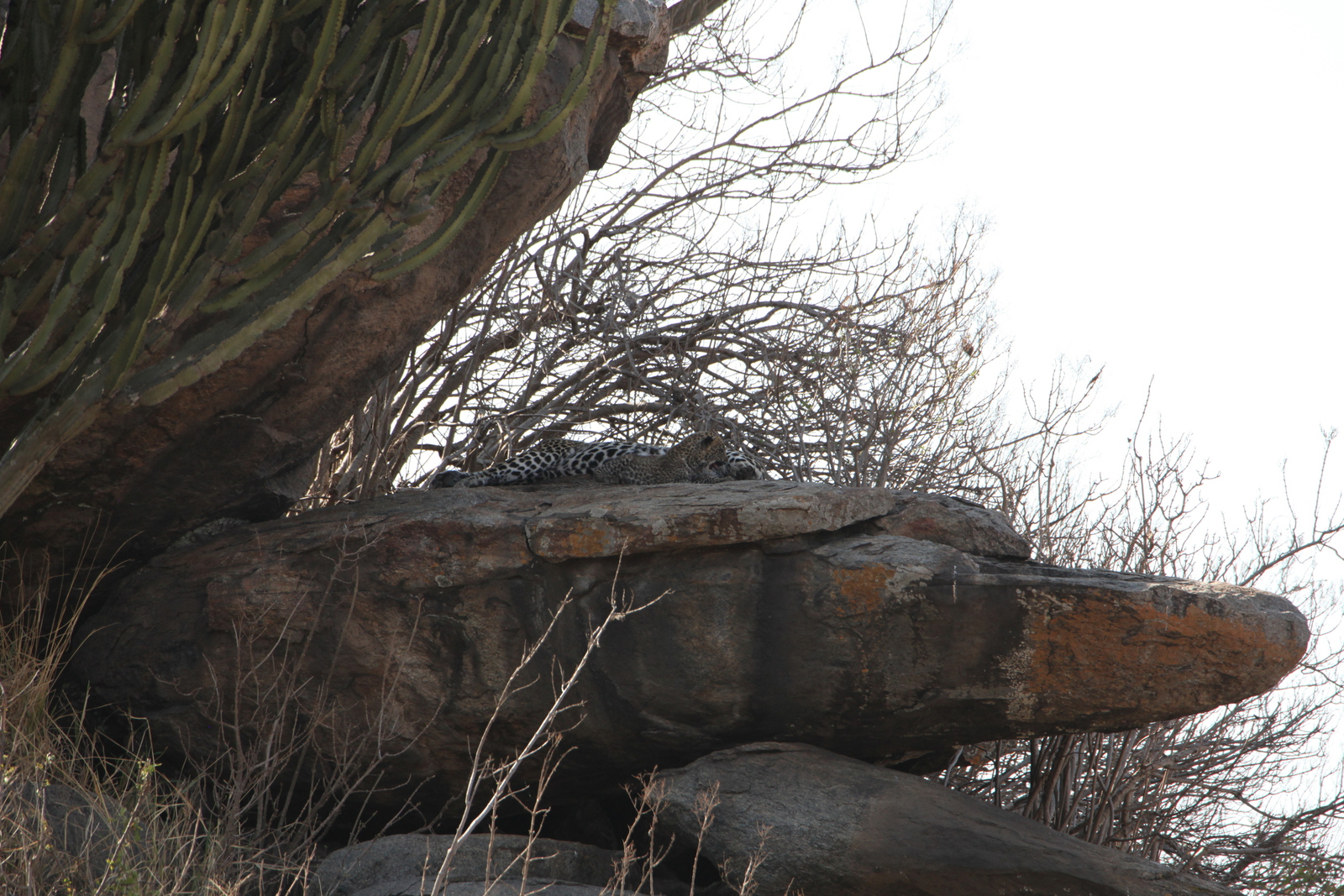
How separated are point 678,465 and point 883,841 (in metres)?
3.09

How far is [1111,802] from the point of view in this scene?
6484mm

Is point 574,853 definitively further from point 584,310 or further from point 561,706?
point 584,310

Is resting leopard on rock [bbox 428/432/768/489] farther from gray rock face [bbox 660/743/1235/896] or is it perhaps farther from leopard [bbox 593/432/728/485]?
gray rock face [bbox 660/743/1235/896]

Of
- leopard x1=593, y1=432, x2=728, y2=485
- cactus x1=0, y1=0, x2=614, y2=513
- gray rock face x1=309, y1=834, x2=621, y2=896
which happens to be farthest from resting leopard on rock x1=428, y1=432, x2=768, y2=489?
cactus x1=0, y1=0, x2=614, y2=513

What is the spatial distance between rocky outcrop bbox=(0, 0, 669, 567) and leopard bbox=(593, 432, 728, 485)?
1858 mm

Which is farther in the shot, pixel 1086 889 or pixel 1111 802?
pixel 1111 802

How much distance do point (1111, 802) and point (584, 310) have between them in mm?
5281

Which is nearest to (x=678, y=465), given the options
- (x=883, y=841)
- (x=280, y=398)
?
(x=280, y=398)

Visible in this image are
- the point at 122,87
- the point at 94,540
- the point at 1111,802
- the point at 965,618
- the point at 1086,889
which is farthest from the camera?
the point at 1111,802

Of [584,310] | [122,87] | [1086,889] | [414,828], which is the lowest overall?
[414,828]

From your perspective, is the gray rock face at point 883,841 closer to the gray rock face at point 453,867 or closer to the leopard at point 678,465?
the gray rock face at point 453,867

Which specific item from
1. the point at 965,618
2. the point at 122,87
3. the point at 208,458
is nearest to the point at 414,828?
the point at 208,458

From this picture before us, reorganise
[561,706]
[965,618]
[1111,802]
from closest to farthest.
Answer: [965,618] → [561,706] → [1111,802]

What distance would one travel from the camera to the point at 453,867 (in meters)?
4.67
